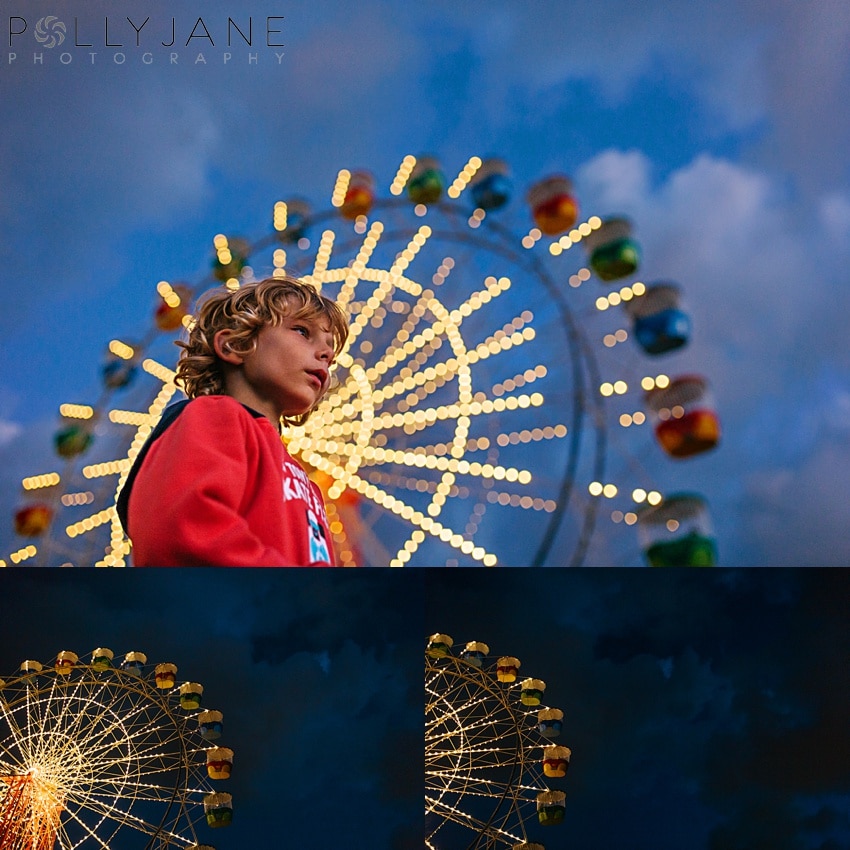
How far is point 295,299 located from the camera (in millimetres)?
1587

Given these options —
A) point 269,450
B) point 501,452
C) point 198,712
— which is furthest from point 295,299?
point 501,452

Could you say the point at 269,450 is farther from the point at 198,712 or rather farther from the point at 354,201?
the point at 354,201

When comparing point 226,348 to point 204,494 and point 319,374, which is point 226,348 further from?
point 204,494

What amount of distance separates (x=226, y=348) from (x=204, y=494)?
0.36 metres

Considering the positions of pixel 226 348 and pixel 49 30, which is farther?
pixel 49 30

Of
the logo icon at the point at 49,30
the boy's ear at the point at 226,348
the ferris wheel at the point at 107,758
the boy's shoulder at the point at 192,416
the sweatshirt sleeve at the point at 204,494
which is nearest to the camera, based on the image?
the ferris wheel at the point at 107,758

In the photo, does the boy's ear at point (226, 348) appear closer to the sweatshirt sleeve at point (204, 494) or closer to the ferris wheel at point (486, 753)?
the sweatshirt sleeve at point (204, 494)

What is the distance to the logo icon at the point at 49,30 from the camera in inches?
184

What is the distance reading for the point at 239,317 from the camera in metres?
1.54

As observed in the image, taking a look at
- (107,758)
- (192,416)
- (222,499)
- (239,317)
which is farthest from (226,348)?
(107,758)

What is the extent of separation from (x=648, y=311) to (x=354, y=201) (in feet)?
5.65

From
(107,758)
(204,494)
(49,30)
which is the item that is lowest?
(107,758)

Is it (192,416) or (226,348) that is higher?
(226,348)

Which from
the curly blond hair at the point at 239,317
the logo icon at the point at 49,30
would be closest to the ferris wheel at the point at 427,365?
the logo icon at the point at 49,30
